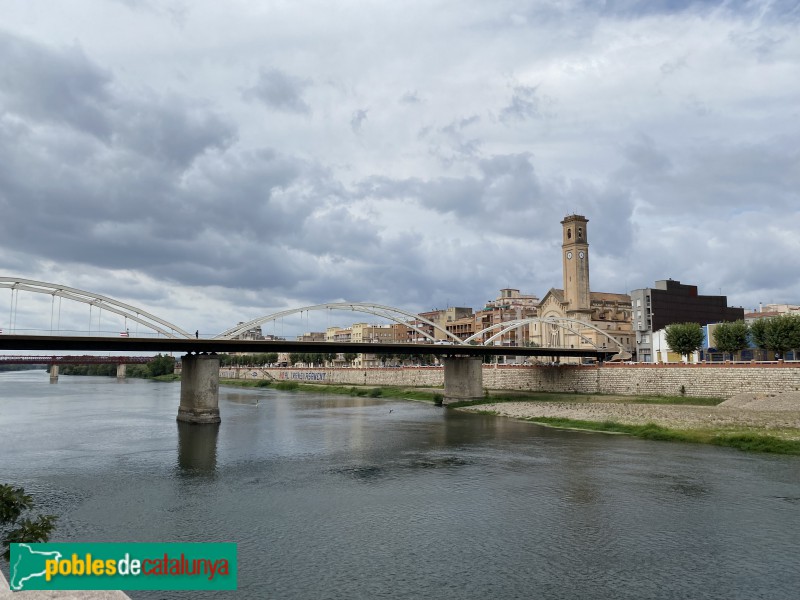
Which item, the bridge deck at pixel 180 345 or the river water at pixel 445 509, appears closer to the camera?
the river water at pixel 445 509

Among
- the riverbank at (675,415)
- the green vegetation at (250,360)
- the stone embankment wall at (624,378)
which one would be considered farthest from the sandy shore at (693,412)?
the green vegetation at (250,360)

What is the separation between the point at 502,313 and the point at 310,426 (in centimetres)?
9235

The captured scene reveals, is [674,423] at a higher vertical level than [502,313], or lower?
lower

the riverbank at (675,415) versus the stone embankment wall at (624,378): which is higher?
the stone embankment wall at (624,378)

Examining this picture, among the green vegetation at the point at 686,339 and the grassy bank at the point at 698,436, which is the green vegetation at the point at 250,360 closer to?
the green vegetation at the point at 686,339

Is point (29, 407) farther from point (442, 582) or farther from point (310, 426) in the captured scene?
point (442, 582)

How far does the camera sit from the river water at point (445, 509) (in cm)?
1780

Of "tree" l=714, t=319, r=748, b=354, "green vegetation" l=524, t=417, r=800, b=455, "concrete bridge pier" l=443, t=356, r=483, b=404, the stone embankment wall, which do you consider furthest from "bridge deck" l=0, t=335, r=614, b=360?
"tree" l=714, t=319, r=748, b=354

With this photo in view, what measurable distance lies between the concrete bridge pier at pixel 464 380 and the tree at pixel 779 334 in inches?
1350

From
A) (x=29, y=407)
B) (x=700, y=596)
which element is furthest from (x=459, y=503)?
(x=29, y=407)

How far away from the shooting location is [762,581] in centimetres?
1739

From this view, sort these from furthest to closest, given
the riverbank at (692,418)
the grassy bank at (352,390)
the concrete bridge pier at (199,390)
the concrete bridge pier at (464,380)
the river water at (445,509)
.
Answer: the grassy bank at (352,390) → the concrete bridge pier at (464,380) → the concrete bridge pier at (199,390) → the riverbank at (692,418) → the river water at (445,509)

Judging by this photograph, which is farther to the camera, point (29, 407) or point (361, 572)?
point (29, 407)

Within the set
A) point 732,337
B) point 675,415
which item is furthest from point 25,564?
point 732,337
